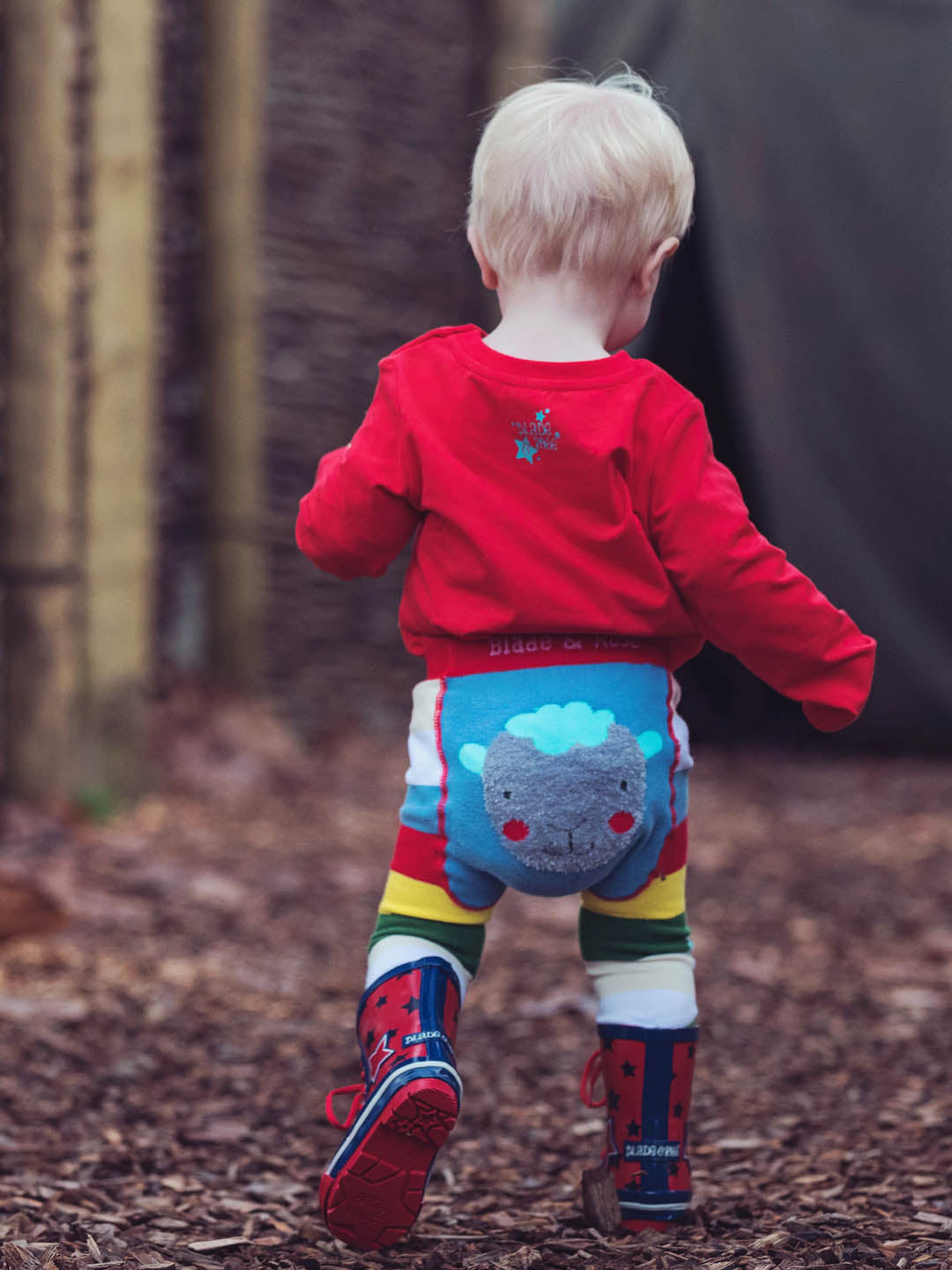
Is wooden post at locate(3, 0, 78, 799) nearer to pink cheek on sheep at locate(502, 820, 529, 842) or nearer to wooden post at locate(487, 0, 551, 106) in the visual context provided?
wooden post at locate(487, 0, 551, 106)

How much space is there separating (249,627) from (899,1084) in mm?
3066

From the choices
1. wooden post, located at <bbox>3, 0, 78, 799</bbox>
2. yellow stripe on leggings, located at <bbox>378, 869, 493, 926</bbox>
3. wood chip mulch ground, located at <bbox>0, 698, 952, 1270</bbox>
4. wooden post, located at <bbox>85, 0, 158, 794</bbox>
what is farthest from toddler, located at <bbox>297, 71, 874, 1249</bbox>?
wooden post, located at <bbox>85, 0, 158, 794</bbox>

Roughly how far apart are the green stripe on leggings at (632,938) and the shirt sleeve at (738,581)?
26cm

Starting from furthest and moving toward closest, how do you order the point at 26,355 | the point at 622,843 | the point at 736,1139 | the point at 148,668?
the point at 148,668, the point at 26,355, the point at 736,1139, the point at 622,843

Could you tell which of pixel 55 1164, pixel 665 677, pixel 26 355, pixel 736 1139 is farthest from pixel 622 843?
pixel 26 355

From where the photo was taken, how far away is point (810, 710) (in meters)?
1.51

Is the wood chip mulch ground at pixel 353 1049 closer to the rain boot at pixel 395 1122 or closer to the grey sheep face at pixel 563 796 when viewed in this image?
the rain boot at pixel 395 1122

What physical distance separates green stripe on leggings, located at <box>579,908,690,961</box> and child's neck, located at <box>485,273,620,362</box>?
1.81ft

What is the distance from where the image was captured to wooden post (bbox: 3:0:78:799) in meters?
3.59

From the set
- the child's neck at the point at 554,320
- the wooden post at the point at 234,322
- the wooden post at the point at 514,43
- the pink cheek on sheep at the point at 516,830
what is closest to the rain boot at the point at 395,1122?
the pink cheek on sheep at the point at 516,830

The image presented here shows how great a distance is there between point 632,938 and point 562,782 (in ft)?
0.67

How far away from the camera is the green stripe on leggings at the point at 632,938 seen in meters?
1.56

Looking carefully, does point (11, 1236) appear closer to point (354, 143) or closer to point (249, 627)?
point (249, 627)

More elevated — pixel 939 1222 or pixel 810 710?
pixel 810 710
